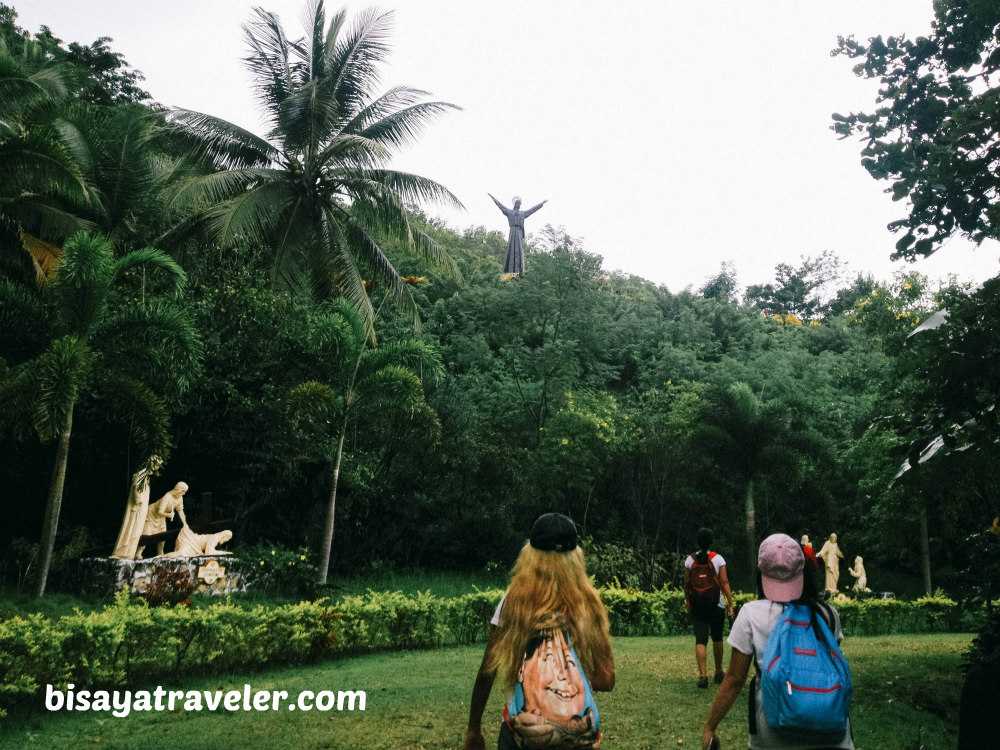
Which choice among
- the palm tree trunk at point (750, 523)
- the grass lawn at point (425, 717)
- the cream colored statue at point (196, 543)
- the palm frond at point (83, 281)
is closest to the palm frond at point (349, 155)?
the palm frond at point (83, 281)

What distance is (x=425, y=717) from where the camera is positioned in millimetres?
6301

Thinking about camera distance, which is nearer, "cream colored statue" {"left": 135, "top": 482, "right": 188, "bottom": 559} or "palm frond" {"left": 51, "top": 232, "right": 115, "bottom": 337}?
"palm frond" {"left": 51, "top": 232, "right": 115, "bottom": 337}

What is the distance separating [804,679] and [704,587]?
4653 mm

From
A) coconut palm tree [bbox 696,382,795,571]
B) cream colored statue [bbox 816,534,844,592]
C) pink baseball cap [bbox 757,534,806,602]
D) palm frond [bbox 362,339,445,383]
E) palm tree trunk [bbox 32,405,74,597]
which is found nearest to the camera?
pink baseball cap [bbox 757,534,806,602]

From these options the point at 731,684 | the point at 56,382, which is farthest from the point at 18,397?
the point at 731,684

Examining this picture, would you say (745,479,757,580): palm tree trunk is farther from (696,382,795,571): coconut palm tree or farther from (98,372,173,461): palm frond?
(98,372,173,461): palm frond

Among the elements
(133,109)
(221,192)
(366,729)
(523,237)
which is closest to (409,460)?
(221,192)

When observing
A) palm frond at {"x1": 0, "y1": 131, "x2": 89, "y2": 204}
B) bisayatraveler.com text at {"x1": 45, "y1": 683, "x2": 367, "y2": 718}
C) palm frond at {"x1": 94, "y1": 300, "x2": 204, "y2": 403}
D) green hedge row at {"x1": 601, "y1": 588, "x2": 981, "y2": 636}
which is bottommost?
bisayatraveler.com text at {"x1": 45, "y1": 683, "x2": 367, "y2": 718}

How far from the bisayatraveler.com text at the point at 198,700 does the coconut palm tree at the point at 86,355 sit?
5011 millimetres

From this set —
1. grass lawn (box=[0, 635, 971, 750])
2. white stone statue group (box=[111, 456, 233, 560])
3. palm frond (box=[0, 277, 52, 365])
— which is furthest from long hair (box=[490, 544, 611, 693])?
palm frond (box=[0, 277, 52, 365])

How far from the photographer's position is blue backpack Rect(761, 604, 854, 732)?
278cm

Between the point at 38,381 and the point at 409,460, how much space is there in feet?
35.3

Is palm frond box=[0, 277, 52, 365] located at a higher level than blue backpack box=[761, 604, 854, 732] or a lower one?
higher

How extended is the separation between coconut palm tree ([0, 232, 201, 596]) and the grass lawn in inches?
208
